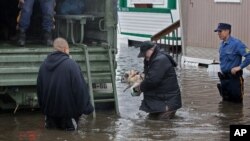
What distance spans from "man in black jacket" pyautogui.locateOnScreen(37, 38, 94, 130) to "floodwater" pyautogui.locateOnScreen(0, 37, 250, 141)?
11.9 inches

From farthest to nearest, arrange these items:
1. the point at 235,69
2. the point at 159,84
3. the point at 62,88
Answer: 1. the point at 235,69
2. the point at 159,84
3. the point at 62,88

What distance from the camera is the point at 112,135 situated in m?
8.62

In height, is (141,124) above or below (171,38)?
above

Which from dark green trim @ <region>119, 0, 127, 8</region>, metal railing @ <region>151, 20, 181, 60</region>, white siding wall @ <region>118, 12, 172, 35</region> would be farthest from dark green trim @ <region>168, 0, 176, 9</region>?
dark green trim @ <region>119, 0, 127, 8</region>

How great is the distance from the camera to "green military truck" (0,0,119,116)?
9.62m

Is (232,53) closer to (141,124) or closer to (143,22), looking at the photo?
(141,124)

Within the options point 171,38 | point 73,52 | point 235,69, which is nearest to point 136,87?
point 73,52

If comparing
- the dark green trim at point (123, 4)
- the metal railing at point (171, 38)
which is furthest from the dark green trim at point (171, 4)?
the dark green trim at point (123, 4)

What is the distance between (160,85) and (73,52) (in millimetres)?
1420

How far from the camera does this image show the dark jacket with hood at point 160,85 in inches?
378

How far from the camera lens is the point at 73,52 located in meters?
9.99

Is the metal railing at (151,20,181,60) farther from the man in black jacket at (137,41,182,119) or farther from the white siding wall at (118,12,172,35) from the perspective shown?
the man in black jacket at (137,41,182,119)

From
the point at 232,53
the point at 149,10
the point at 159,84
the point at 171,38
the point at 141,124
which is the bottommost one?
the point at 171,38

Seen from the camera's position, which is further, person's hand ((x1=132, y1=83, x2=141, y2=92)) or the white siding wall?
the white siding wall
